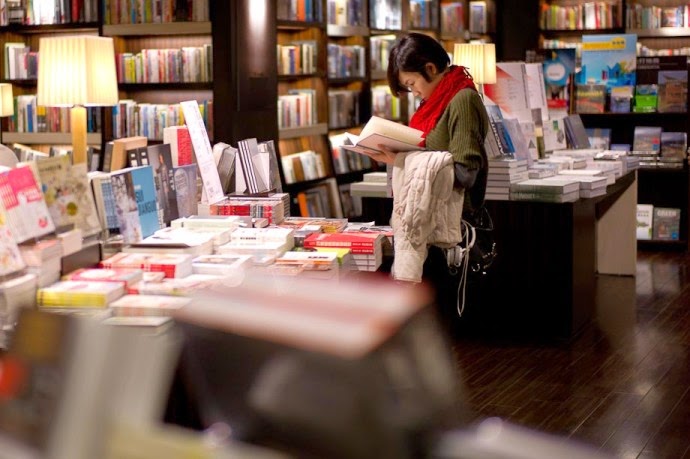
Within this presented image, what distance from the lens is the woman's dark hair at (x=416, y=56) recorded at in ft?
14.8

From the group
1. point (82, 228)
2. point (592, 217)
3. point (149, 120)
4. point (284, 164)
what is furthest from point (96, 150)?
point (82, 228)

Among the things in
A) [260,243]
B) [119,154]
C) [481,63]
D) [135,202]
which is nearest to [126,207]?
[135,202]

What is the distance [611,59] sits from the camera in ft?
30.5

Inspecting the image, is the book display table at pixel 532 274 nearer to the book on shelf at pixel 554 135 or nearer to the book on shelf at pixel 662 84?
the book on shelf at pixel 554 135

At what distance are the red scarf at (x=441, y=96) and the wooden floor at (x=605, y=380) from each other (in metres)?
1.30

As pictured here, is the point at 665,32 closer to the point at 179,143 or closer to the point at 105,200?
the point at 179,143

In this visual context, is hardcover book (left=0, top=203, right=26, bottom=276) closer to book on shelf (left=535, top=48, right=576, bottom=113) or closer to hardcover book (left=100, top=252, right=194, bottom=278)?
hardcover book (left=100, top=252, right=194, bottom=278)

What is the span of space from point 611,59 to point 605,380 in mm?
4603

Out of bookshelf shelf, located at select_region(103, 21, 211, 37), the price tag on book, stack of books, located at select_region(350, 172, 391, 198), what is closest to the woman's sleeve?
the price tag on book

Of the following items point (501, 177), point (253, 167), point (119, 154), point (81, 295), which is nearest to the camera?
point (81, 295)

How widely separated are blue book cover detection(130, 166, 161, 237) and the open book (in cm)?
105

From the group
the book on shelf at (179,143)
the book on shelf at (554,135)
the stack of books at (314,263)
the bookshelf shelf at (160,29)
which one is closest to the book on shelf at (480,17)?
the book on shelf at (554,135)

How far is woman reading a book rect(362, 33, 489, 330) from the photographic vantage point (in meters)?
4.50

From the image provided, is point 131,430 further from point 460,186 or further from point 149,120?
point 149,120
